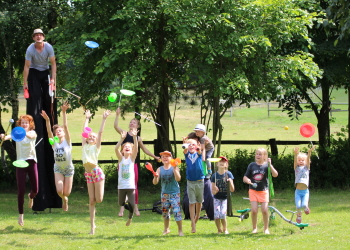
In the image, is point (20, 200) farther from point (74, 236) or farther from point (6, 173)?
point (6, 173)

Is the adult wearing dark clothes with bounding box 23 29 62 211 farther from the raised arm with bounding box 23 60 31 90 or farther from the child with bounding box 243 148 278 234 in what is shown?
the child with bounding box 243 148 278 234

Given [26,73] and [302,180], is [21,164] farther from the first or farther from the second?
[302,180]

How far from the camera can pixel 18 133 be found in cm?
682

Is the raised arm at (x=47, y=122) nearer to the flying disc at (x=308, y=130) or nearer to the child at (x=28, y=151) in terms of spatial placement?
the child at (x=28, y=151)

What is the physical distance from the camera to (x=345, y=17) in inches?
238

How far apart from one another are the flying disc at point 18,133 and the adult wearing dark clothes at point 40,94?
1.01 metres

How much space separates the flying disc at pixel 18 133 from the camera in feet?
22.3

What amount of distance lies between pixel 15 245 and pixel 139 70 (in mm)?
4232

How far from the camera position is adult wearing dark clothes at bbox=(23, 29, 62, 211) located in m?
7.81

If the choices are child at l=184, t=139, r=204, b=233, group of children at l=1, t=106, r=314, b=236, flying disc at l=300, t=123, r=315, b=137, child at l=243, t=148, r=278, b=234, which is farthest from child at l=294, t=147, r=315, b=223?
child at l=184, t=139, r=204, b=233

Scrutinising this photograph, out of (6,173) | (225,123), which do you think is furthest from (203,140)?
(225,123)

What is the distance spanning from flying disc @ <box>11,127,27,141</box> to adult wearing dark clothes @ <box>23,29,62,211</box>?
39.9 inches

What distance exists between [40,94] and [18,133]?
1303 mm

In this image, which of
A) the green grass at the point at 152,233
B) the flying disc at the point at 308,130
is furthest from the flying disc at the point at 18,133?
the flying disc at the point at 308,130
